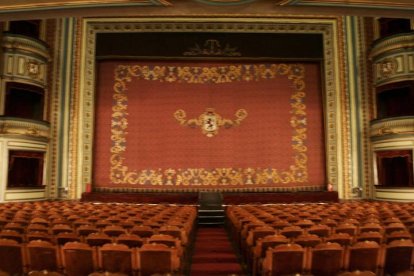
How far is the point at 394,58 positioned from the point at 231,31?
16.3ft

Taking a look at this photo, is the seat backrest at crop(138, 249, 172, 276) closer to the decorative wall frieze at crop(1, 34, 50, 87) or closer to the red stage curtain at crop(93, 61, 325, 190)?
the red stage curtain at crop(93, 61, 325, 190)

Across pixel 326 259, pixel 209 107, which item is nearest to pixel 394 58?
pixel 209 107

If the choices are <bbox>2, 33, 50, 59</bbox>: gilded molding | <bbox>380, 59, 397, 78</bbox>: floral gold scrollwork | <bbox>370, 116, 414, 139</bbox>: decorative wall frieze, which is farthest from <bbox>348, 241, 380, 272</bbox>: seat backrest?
<bbox>2, 33, 50, 59</bbox>: gilded molding

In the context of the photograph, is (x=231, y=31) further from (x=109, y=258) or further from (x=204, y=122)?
(x=109, y=258)

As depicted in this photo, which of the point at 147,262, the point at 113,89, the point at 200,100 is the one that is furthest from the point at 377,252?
the point at 113,89

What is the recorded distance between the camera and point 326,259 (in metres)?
3.25

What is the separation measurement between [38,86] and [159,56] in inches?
148

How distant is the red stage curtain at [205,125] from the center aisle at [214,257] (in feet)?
17.0

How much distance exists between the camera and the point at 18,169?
1164cm

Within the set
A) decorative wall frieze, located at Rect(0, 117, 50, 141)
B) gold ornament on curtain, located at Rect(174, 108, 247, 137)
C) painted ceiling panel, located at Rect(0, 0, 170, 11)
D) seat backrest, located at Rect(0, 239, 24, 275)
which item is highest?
painted ceiling panel, located at Rect(0, 0, 170, 11)

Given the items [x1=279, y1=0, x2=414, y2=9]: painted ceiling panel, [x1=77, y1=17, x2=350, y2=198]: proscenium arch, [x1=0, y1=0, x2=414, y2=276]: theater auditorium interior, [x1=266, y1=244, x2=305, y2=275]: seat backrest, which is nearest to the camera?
[x1=266, y1=244, x2=305, y2=275]: seat backrest

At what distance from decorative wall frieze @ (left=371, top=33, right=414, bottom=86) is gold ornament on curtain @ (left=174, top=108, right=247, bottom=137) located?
4298mm

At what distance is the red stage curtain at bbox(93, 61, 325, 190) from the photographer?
12336 millimetres

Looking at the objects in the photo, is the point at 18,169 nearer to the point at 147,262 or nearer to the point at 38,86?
the point at 38,86
